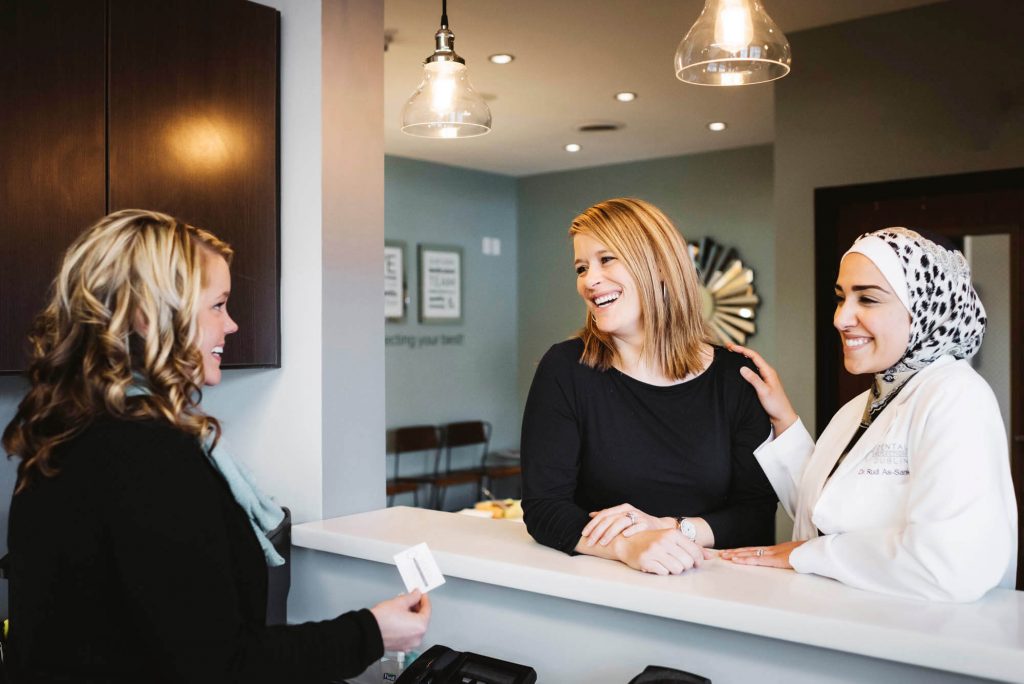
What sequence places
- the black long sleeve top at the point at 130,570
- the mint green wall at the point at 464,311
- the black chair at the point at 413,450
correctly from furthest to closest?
the mint green wall at the point at 464,311
the black chair at the point at 413,450
the black long sleeve top at the point at 130,570

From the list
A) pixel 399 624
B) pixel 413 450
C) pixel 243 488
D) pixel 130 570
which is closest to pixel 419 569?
pixel 399 624

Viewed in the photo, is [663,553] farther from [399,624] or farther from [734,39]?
[734,39]

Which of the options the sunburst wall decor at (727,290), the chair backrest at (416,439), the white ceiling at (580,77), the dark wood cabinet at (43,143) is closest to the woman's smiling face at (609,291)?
the dark wood cabinet at (43,143)

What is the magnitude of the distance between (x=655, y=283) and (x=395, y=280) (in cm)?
524

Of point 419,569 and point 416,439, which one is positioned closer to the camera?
point 419,569

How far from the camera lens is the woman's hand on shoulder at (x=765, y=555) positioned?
1600 millimetres

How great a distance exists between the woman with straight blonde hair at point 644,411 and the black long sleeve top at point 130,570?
81 centimetres

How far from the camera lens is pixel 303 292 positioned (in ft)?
7.07

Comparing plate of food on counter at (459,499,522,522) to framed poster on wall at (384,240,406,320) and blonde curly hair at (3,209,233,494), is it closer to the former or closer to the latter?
framed poster on wall at (384,240,406,320)

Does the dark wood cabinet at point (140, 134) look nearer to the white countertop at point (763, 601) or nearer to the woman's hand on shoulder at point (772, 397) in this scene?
the white countertop at point (763, 601)

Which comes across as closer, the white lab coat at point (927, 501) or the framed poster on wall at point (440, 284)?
the white lab coat at point (927, 501)

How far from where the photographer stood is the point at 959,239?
378 cm

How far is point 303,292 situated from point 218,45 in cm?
59

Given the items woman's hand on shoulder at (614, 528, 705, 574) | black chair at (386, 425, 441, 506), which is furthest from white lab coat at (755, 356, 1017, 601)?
→ black chair at (386, 425, 441, 506)
